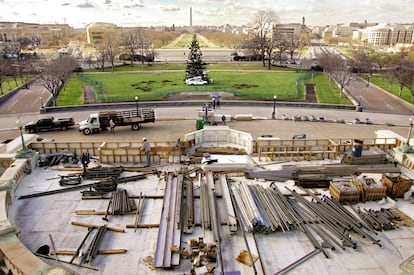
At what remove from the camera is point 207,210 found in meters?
12.1

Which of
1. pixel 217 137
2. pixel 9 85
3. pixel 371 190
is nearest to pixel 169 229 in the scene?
pixel 371 190

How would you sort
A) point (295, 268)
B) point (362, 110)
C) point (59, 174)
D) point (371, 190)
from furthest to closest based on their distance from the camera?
point (362, 110) < point (59, 174) < point (371, 190) < point (295, 268)

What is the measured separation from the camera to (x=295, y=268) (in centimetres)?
960

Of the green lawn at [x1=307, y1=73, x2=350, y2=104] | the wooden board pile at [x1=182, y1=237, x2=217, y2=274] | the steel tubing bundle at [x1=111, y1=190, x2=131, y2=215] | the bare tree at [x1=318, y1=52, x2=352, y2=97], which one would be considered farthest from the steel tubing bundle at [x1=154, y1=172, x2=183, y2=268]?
the bare tree at [x1=318, y1=52, x2=352, y2=97]

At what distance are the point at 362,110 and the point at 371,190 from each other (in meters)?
26.0

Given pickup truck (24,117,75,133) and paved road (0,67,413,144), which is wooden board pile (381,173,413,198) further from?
pickup truck (24,117,75,133)

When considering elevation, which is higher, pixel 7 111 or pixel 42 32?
pixel 42 32

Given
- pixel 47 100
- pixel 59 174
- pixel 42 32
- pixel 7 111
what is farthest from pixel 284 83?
pixel 42 32

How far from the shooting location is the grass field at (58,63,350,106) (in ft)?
136

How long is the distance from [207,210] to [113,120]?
18669mm

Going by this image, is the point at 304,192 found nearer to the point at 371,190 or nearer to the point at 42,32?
the point at 371,190

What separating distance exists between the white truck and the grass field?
10.2 meters

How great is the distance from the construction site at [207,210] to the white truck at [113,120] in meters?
9.30

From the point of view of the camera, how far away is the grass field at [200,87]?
4134 cm
